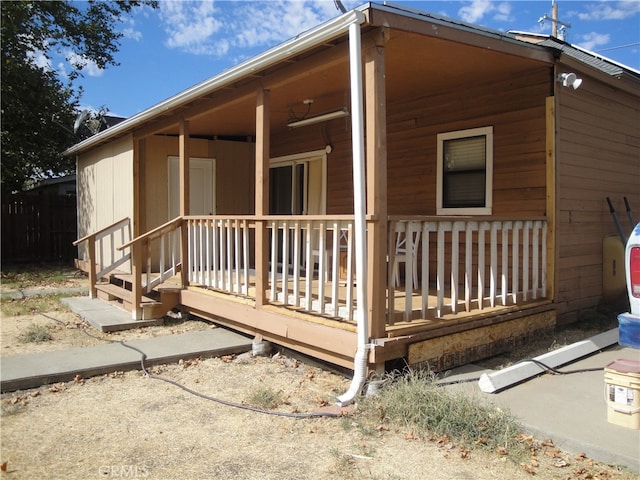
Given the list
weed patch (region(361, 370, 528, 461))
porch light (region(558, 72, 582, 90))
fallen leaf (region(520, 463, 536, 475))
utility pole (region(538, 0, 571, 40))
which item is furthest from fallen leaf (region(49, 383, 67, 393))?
utility pole (region(538, 0, 571, 40))

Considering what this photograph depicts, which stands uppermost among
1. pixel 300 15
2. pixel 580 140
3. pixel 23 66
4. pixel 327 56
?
pixel 23 66

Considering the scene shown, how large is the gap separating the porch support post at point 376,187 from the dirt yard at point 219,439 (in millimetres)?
834

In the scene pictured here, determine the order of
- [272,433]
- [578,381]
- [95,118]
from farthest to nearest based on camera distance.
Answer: [95,118] < [578,381] < [272,433]

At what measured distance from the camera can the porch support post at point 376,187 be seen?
12.7 ft

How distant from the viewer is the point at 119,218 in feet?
30.4

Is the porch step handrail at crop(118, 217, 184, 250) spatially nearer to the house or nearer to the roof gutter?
the house

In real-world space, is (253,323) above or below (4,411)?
above

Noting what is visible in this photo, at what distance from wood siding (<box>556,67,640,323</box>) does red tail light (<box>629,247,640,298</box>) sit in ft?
8.26

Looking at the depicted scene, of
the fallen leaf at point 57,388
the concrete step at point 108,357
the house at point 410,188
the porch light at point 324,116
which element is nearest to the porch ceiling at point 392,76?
the house at point 410,188

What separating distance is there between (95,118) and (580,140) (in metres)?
16.0

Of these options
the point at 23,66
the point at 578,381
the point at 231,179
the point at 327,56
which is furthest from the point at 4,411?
the point at 23,66

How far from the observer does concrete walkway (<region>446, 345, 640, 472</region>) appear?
2.91 m

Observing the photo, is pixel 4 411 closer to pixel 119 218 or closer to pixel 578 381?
pixel 578 381

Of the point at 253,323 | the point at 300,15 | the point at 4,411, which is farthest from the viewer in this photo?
the point at 300,15
